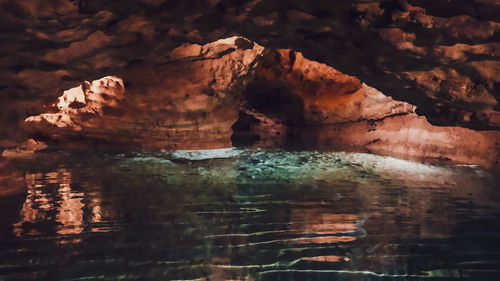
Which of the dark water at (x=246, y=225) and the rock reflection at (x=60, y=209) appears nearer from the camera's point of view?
the dark water at (x=246, y=225)

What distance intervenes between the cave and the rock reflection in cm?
3

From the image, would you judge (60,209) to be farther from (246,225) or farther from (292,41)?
(292,41)

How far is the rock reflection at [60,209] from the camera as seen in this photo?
290cm

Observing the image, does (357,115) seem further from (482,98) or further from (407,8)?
(407,8)

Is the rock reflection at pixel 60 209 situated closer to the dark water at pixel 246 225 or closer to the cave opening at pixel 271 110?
the dark water at pixel 246 225

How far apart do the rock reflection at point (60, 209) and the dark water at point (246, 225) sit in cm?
1

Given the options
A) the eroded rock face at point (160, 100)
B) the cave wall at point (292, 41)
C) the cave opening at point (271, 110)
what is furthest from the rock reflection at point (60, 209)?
the cave opening at point (271, 110)

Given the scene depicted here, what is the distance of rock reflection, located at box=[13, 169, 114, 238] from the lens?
290 cm

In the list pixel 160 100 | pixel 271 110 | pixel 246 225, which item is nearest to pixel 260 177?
pixel 246 225

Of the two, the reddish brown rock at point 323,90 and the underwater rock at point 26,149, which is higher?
the reddish brown rock at point 323,90

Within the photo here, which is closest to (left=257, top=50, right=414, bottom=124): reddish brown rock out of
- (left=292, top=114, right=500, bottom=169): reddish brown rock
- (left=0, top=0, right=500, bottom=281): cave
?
(left=292, top=114, right=500, bottom=169): reddish brown rock

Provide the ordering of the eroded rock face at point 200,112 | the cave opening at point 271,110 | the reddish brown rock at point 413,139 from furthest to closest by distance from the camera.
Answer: the cave opening at point 271,110 < the eroded rock face at point 200,112 < the reddish brown rock at point 413,139

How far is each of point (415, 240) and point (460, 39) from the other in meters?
1.88

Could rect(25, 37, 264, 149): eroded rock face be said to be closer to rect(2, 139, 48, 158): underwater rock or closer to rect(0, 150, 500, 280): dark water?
rect(2, 139, 48, 158): underwater rock
